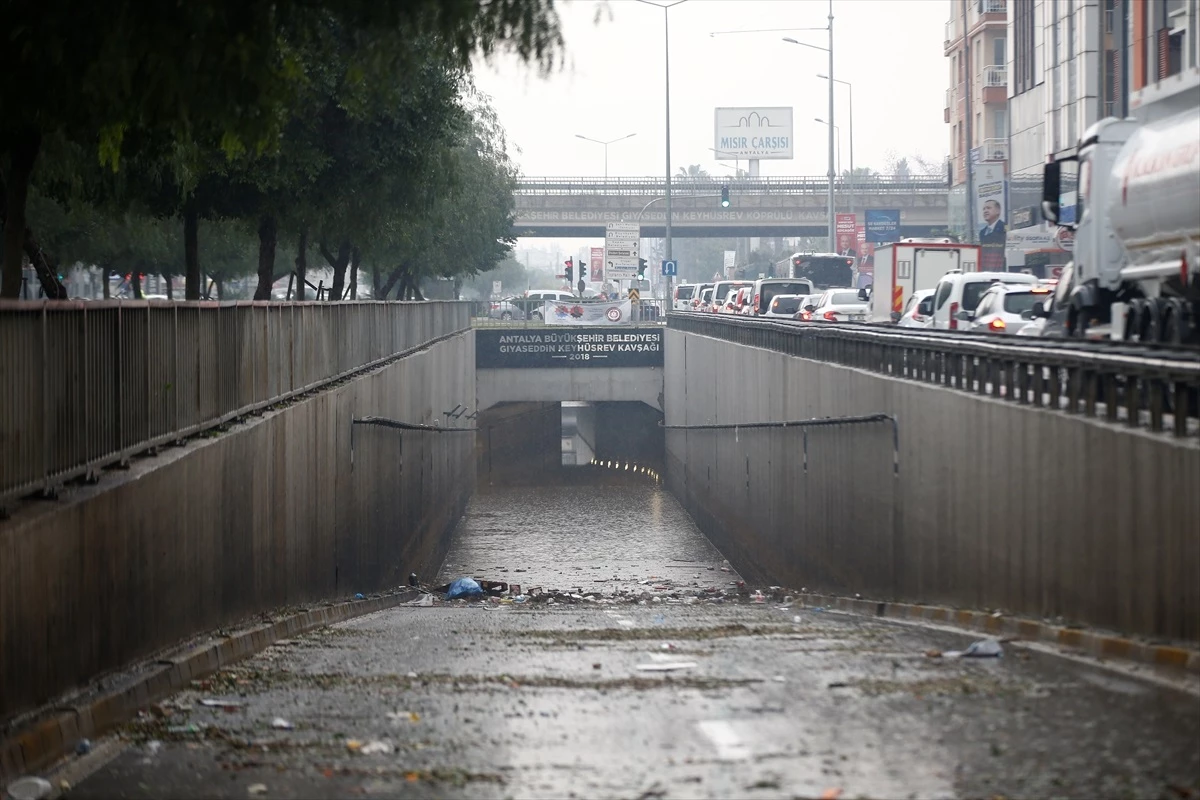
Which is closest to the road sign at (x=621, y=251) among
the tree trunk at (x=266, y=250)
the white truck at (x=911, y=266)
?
the white truck at (x=911, y=266)

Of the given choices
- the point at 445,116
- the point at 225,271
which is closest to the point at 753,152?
the point at 225,271

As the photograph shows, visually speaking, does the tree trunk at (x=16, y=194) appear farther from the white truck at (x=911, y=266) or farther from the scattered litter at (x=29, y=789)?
the white truck at (x=911, y=266)

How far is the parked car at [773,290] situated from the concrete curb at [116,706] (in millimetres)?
46163

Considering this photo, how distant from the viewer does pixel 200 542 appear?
12.7m

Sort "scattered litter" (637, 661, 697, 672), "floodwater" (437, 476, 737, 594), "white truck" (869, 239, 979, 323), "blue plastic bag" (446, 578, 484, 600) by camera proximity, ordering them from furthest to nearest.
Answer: "white truck" (869, 239, 979, 323), "floodwater" (437, 476, 737, 594), "blue plastic bag" (446, 578, 484, 600), "scattered litter" (637, 661, 697, 672)

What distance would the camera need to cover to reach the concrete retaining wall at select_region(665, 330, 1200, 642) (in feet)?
34.3

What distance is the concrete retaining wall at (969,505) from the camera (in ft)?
34.3

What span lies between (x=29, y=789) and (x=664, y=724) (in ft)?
9.88

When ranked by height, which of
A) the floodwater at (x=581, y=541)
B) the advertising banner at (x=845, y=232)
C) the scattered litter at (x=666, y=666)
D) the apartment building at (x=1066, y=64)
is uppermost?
the apartment building at (x=1066, y=64)

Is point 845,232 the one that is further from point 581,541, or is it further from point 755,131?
point 755,131

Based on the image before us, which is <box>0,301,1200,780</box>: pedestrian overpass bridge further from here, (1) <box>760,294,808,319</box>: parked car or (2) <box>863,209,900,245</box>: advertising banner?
(2) <box>863,209,900,245</box>: advertising banner

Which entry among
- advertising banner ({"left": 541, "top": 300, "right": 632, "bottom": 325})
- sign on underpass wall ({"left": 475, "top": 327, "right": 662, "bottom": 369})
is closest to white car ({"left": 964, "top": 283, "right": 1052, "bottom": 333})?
sign on underpass wall ({"left": 475, "top": 327, "right": 662, "bottom": 369})

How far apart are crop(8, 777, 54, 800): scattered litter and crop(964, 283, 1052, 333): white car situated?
23.2m

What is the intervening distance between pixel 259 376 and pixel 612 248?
4499 centimetres
